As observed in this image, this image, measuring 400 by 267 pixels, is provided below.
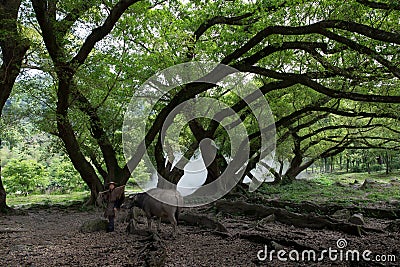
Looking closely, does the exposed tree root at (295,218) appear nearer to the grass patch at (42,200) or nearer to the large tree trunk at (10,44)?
the large tree trunk at (10,44)

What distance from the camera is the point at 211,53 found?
10.6 m

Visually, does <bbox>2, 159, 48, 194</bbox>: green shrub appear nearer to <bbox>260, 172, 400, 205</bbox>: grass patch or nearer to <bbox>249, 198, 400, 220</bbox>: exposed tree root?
<bbox>260, 172, 400, 205</bbox>: grass patch

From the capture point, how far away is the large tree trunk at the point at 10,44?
7398 millimetres

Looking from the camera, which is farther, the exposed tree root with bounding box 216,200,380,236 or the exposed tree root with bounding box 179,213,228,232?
the exposed tree root with bounding box 179,213,228,232

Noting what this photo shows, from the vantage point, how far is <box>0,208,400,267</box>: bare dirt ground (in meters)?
5.21

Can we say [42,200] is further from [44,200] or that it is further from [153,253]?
[153,253]

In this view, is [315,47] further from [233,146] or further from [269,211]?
[233,146]

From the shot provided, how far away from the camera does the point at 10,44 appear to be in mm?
8523

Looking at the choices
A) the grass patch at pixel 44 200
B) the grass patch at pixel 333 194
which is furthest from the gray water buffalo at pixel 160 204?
the grass patch at pixel 44 200

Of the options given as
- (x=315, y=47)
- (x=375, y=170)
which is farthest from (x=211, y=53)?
(x=375, y=170)

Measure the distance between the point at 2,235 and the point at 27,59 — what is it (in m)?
4.56

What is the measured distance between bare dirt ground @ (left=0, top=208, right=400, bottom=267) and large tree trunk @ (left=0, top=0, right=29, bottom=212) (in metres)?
4.03

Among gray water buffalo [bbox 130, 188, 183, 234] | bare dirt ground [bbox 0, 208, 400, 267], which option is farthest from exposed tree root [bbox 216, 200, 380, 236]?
gray water buffalo [bbox 130, 188, 183, 234]

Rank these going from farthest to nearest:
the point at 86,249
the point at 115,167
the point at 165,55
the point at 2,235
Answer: the point at 115,167, the point at 165,55, the point at 2,235, the point at 86,249
